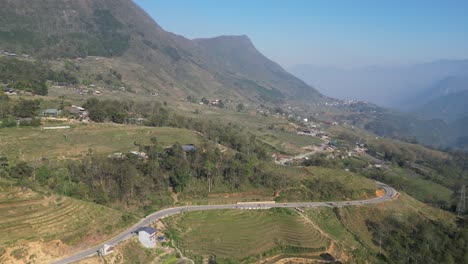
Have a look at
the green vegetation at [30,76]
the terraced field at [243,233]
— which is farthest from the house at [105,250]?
the green vegetation at [30,76]

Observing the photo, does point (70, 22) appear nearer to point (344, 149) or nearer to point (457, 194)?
point (344, 149)

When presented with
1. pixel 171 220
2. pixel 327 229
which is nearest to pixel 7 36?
pixel 171 220

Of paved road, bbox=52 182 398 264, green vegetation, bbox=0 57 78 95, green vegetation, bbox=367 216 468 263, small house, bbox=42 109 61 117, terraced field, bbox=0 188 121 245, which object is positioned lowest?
green vegetation, bbox=367 216 468 263

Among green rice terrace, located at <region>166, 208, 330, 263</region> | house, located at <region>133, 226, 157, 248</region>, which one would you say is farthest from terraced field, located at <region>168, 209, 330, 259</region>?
house, located at <region>133, 226, 157, 248</region>

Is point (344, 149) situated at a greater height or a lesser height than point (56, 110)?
lesser

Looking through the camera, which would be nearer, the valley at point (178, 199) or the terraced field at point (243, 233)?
the valley at point (178, 199)

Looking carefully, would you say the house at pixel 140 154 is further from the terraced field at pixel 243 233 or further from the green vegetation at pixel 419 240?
the green vegetation at pixel 419 240

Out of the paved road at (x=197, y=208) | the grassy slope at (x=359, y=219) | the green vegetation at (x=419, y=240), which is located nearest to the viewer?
the paved road at (x=197, y=208)

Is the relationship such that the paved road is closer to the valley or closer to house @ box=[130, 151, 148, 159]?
the valley
